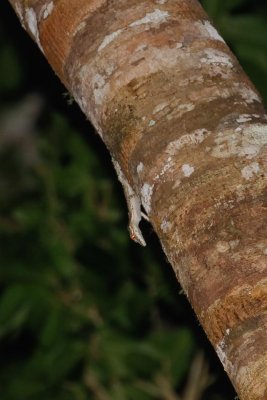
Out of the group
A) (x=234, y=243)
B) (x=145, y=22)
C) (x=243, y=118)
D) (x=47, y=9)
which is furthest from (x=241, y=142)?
(x=47, y=9)

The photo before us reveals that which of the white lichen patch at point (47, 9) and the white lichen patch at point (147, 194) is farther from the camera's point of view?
the white lichen patch at point (47, 9)

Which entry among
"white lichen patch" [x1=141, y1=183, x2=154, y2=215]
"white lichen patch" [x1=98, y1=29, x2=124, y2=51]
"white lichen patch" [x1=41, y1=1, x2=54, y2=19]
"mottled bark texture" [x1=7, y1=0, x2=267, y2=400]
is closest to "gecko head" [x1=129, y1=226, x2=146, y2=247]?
"mottled bark texture" [x1=7, y1=0, x2=267, y2=400]

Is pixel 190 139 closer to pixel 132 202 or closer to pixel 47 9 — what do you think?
pixel 132 202

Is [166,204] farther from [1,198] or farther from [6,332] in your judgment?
[1,198]

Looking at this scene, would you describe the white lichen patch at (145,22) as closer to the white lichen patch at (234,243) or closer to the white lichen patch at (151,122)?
the white lichen patch at (151,122)

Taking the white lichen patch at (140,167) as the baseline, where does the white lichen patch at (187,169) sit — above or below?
above

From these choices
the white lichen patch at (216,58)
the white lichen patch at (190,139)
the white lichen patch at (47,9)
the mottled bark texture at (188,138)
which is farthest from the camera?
the white lichen patch at (47,9)

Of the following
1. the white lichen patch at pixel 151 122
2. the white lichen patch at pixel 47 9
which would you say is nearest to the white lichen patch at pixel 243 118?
the white lichen patch at pixel 151 122

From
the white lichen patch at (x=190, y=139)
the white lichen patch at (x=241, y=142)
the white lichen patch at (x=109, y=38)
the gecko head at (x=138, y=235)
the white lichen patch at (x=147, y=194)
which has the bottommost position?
the gecko head at (x=138, y=235)
